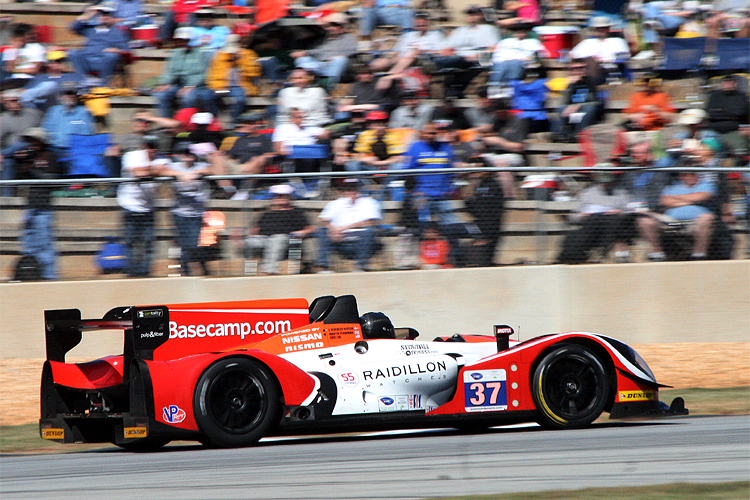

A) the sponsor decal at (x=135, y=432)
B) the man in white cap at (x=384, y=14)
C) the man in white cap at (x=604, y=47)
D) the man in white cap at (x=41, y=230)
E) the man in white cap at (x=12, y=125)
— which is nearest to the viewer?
the sponsor decal at (x=135, y=432)

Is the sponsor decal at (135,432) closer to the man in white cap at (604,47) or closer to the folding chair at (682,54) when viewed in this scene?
the man in white cap at (604,47)

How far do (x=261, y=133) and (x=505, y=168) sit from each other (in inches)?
109

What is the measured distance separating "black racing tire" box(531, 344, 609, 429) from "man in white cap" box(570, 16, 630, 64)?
6.18 metres

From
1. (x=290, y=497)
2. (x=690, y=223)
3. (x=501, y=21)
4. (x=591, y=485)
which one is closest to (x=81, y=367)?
(x=290, y=497)

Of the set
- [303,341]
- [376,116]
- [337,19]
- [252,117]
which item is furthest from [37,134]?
[303,341]

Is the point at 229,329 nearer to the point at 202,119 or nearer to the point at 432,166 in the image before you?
the point at 432,166

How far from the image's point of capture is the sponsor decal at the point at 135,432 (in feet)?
19.6

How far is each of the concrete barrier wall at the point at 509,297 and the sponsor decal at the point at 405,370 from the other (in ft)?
10.5

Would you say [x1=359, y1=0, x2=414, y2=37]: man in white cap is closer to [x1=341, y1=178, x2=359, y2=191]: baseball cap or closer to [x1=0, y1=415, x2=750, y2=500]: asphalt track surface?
[x1=341, y1=178, x2=359, y2=191]: baseball cap

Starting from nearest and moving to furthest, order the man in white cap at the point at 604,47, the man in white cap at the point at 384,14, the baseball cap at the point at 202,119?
the baseball cap at the point at 202,119
the man in white cap at the point at 604,47
the man in white cap at the point at 384,14

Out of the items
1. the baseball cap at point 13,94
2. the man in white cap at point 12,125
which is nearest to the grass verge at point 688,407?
the man in white cap at point 12,125

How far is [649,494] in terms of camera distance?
4664mm

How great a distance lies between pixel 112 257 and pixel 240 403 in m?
3.81

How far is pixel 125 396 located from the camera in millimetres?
6480
